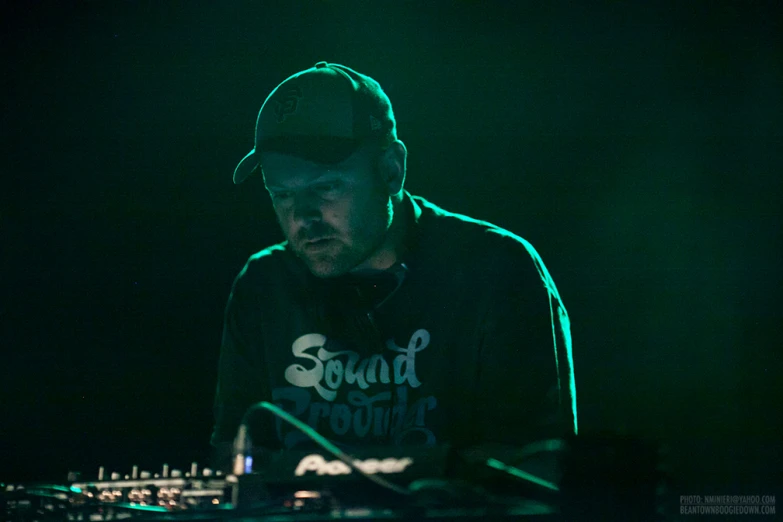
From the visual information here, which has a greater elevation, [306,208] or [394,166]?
[394,166]

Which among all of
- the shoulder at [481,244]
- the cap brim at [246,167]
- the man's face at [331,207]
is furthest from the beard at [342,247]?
the cap brim at [246,167]

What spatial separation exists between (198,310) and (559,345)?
1.14 metres

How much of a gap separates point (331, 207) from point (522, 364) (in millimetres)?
723

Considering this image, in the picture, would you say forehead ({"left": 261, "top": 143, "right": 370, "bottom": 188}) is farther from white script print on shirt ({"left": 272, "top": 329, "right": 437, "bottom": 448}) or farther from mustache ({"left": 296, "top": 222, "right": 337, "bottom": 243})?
white script print on shirt ({"left": 272, "top": 329, "right": 437, "bottom": 448})

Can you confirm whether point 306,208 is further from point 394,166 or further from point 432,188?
point 432,188

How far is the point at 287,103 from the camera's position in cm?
225

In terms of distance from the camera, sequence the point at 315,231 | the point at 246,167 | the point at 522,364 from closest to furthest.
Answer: the point at 522,364
the point at 315,231
the point at 246,167

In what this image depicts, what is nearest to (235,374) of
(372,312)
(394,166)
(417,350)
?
(372,312)

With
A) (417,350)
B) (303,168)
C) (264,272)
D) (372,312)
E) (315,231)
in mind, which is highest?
(303,168)

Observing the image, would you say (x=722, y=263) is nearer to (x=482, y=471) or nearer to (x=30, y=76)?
(x=482, y=471)

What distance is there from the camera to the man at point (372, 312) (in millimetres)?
2125

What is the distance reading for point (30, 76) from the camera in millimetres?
2574

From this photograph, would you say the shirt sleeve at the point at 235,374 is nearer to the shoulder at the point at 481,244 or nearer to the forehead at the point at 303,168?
the forehead at the point at 303,168

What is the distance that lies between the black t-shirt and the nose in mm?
145
